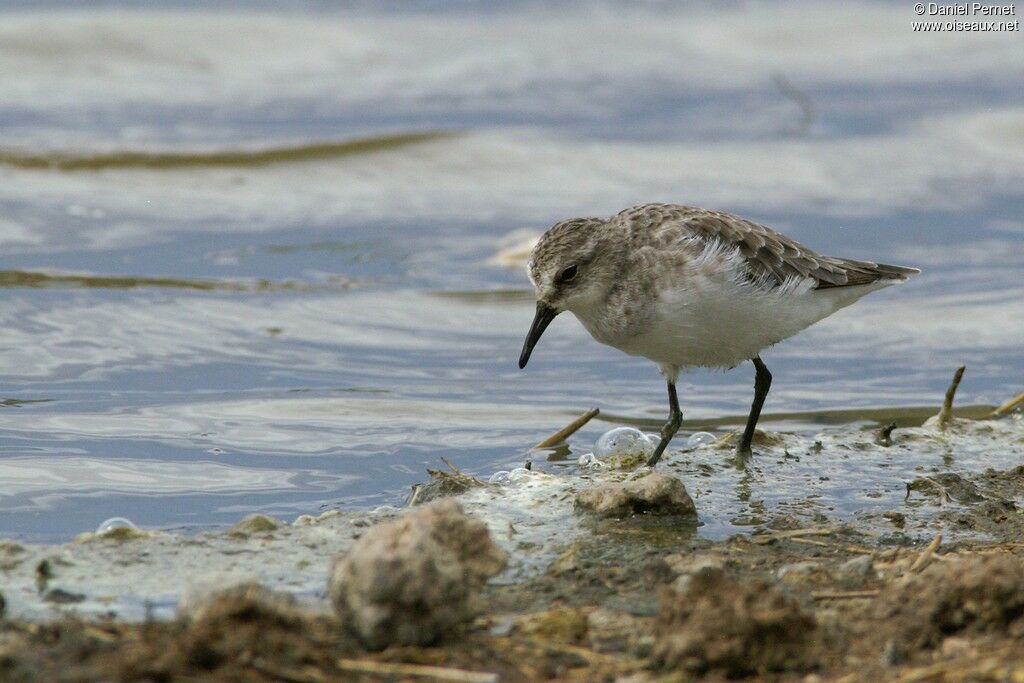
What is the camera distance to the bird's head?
271 inches

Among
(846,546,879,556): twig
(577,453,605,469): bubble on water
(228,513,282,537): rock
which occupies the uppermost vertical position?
(228,513,282,537): rock

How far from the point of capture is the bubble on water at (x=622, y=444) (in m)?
7.57

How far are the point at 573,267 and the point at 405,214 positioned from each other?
7126 mm

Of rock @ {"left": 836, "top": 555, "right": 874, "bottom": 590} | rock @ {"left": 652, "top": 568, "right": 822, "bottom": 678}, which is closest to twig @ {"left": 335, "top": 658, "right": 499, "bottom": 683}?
rock @ {"left": 652, "top": 568, "right": 822, "bottom": 678}

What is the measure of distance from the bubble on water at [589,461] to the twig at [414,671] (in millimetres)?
3296

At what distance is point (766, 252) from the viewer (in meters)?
7.06

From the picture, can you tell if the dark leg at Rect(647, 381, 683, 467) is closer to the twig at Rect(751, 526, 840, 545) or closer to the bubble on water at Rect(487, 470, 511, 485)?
the bubble on water at Rect(487, 470, 511, 485)

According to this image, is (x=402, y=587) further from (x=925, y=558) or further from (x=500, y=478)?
(x=500, y=478)

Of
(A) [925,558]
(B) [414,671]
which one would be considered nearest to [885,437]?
(A) [925,558]

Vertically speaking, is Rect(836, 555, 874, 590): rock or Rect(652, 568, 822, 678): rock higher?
Rect(652, 568, 822, 678): rock

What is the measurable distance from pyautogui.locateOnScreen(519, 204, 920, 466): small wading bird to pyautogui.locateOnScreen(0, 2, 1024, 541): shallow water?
0.78 meters

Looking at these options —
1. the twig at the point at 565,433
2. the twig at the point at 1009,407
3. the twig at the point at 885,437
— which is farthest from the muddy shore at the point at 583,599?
the twig at the point at 1009,407

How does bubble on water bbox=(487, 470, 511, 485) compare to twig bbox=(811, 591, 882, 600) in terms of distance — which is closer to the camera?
twig bbox=(811, 591, 882, 600)

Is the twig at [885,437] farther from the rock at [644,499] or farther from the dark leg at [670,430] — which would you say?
the rock at [644,499]
